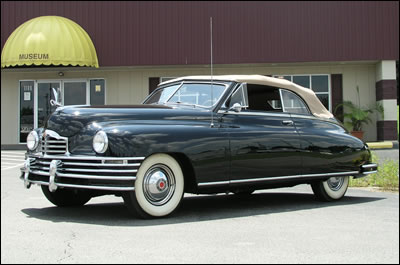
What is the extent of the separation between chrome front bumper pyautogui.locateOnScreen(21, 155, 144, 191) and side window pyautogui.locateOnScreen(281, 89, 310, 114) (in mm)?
2678

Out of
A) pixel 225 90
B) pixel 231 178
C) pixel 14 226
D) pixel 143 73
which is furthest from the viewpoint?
pixel 143 73

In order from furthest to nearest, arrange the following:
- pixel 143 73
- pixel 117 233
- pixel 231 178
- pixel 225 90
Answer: pixel 143 73, pixel 225 90, pixel 231 178, pixel 117 233

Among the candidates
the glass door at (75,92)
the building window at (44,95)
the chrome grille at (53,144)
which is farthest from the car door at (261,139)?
the glass door at (75,92)

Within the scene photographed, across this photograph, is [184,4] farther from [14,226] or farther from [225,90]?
[14,226]

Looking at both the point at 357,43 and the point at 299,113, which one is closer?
the point at 299,113

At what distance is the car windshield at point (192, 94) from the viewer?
6.46m

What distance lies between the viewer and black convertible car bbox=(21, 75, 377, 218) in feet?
17.4

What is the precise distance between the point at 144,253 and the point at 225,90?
116 inches

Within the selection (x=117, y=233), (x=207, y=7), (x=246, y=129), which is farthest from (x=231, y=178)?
(x=207, y=7)

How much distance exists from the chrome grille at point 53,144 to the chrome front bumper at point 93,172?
0.10m

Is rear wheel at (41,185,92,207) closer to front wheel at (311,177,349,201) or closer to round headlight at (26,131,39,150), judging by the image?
round headlight at (26,131,39,150)

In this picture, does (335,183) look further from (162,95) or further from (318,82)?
(318,82)

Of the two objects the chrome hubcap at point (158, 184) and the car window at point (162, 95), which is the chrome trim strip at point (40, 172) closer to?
the chrome hubcap at point (158, 184)

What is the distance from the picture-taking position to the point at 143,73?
67.6 ft
